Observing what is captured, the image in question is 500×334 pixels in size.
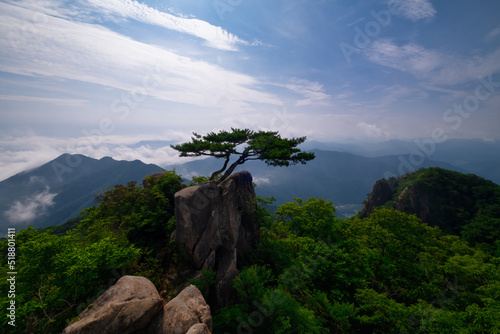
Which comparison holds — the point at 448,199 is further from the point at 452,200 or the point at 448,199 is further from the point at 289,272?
the point at 289,272

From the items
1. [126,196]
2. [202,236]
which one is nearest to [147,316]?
[202,236]

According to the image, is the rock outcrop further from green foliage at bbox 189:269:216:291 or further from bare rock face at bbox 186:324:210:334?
green foliage at bbox 189:269:216:291

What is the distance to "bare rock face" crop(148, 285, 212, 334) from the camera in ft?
30.2

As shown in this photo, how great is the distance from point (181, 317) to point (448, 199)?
3465 inches

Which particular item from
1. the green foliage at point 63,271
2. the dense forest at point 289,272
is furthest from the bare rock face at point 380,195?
the green foliage at point 63,271

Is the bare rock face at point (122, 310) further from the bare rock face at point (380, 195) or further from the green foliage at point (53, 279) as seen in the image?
the bare rock face at point (380, 195)

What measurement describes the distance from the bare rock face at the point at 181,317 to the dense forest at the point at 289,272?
11.1 ft

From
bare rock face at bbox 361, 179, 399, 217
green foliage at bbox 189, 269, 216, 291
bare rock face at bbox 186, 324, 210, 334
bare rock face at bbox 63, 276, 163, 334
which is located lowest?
bare rock face at bbox 361, 179, 399, 217

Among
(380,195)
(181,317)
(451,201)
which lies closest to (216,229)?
(181,317)

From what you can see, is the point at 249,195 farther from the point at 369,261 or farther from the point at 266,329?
the point at 369,261

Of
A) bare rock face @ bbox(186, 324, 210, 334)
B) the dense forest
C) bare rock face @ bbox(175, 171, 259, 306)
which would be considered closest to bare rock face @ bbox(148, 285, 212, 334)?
bare rock face @ bbox(186, 324, 210, 334)

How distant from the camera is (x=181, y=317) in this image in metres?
9.45

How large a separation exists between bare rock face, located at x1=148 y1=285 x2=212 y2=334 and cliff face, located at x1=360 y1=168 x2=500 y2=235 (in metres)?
71.6

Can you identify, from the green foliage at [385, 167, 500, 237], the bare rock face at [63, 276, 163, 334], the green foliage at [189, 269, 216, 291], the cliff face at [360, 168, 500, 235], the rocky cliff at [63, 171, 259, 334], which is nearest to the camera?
the bare rock face at [63, 276, 163, 334]
